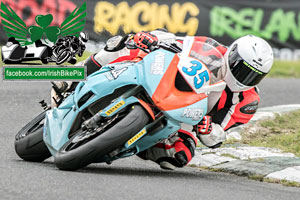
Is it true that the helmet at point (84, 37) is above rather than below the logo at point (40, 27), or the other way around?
above

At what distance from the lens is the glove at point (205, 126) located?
7406 mm

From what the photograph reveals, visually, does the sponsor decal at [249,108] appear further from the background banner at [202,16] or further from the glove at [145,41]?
the background banner at [202,16]

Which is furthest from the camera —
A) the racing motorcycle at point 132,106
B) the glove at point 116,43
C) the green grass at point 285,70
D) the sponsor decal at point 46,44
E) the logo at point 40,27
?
the green grass at point 285,70

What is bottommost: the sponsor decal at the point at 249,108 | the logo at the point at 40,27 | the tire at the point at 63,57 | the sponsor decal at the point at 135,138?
the logo at the point at 40,27

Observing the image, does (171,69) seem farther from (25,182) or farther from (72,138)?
(25,182)

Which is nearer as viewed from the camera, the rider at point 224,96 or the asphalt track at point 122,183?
the asphalt track at point 122,183

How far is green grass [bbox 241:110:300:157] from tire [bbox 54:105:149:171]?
8.88ft

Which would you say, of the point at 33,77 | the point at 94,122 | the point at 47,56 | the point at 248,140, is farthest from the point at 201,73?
the point at 33,77

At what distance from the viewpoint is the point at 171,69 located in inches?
277

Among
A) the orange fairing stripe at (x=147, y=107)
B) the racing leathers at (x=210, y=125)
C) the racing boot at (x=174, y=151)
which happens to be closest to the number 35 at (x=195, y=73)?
the racing leathers at (x=210, y=125)

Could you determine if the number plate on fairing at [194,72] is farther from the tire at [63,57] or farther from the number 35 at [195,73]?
the tire at [63,57]

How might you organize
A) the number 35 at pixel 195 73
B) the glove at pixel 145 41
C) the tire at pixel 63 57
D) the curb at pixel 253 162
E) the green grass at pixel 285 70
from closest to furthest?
the number 35 at pixel 195 73 → the glove at pixel 145 41 → the curb at pixel 253 162 → the tire at pixel 63 57 → the green grass at pixel 285 70

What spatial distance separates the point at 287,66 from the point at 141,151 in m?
11.2

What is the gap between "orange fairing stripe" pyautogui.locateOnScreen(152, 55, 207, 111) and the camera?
6.92m
